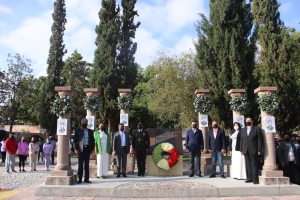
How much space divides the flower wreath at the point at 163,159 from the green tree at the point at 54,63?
20.8 meters

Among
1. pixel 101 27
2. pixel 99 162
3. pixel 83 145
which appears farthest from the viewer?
pixel 101 27

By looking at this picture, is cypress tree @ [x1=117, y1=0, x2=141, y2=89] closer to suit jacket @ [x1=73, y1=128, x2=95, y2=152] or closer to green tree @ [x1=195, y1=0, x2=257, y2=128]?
green tree @ [x1=195, y1=0, x2=257, y2=128]

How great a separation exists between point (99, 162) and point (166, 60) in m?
18.3

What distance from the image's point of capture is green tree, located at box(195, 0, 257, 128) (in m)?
16.3

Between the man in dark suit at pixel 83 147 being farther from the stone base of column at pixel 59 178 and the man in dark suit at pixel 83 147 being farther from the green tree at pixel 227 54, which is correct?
the green tree at pixel 227 54

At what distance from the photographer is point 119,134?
962 cm

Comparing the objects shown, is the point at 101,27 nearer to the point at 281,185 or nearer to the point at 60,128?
the point at 60,128

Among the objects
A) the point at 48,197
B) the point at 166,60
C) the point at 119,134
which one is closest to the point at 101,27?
the point at 166,60

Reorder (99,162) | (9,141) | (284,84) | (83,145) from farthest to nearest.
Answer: (284,84), (9,141), (99,162), (83,145)

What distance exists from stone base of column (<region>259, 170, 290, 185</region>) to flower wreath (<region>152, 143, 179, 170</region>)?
2854mm

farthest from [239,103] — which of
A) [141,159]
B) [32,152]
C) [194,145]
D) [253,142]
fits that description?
[32,152]

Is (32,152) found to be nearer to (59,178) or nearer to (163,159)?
(59,178)

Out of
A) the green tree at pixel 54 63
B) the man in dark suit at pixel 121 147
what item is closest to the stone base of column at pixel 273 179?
the man in dark suit at pixel 121 147

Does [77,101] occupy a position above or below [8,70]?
below
